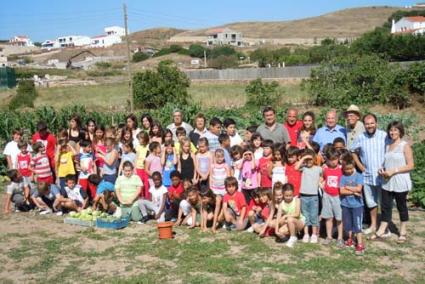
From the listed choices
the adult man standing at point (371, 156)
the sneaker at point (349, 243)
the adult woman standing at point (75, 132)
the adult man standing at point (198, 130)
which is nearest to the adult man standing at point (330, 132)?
the adult man standing at point (371, 156)

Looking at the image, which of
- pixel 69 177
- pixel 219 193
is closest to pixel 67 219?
pixel 69 177

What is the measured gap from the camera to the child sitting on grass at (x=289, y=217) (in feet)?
22.3

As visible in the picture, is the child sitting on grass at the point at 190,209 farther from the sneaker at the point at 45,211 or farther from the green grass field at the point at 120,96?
the green grass field at the point at 120,96

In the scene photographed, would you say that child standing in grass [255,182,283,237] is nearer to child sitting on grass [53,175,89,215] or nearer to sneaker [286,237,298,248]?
sneaker [286,237,298,248]

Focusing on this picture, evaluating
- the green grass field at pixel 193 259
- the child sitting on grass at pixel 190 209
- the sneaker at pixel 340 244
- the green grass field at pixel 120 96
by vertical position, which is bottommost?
the green grass field at pixel 193 259

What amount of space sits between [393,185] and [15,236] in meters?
5.64

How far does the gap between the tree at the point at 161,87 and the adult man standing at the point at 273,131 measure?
19.3 m

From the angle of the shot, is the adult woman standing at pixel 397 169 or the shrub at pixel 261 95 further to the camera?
the shrub at pixel 261 95

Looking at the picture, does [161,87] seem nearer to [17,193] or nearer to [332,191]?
[17,193]

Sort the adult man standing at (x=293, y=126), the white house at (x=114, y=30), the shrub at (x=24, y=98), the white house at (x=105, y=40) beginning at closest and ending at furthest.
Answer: the adult man standing at (x=293, y=126) < the shrub at (x=24, y=98) < the white house at (x=105, y=40) < the white house at (x=114, y=30)

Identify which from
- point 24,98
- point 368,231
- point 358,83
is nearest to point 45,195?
point 368,231

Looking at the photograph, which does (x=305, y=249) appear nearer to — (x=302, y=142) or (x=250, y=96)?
(x=302, y=142)

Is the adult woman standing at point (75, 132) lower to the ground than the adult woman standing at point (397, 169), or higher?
higher

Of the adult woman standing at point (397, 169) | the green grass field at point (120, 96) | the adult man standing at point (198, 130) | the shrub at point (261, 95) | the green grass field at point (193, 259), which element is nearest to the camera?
the green grass field at point (193, 259)
